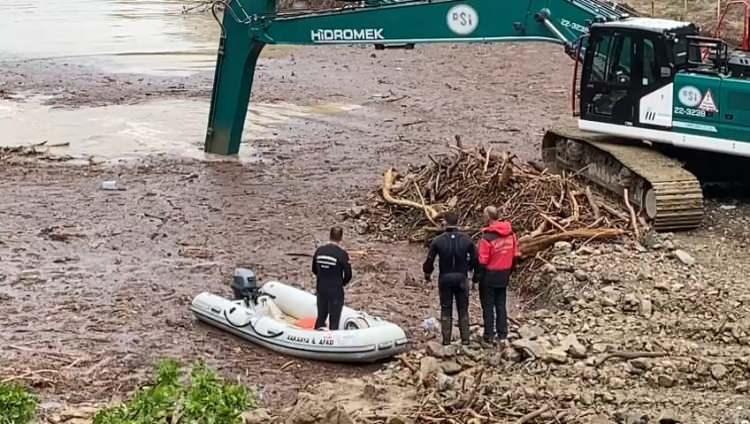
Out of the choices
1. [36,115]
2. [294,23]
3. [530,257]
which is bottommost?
[36,115]

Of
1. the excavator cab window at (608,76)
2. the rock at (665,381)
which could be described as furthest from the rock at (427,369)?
the excavator cab window at (608,76)

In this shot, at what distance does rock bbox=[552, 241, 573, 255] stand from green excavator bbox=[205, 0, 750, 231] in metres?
1.22

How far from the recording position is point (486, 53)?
35.4 metres

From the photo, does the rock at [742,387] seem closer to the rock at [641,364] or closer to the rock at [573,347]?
the rock at [641,364]

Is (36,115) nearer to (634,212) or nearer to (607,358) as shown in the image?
(634,212)

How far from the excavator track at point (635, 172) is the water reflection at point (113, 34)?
17.7m

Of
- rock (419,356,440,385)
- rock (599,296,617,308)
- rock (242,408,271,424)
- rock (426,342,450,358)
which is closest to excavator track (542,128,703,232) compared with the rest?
rock (599,296,617,308)

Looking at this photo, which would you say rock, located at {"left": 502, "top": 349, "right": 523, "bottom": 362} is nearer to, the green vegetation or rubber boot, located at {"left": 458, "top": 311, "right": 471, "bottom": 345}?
rubber boot, located at {"left": 458, "top": 311, "right": 471, "bottom": 345}

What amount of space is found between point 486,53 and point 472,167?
1892 centimetres

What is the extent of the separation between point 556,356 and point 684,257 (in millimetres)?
3183

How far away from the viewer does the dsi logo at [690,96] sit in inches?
608

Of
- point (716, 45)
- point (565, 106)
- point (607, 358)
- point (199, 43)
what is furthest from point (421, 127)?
point (199, 43)

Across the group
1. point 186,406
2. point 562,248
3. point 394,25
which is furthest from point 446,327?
point 394,25

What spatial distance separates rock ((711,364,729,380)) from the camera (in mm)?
10586
